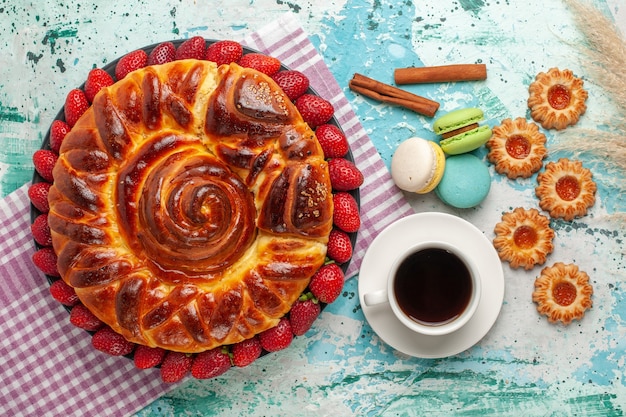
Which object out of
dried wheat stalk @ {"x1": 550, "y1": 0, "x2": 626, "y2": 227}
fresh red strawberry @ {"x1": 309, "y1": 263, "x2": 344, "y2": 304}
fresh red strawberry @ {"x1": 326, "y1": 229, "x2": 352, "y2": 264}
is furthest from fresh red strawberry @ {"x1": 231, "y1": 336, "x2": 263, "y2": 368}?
dried wheat stalk @ {"x1": 550, "y1": 0, "x2": 626, "y2": 227}

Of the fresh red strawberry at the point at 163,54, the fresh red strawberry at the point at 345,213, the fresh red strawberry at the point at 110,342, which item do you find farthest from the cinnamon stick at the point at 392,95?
the fresh red strawberry at the point at 110,342

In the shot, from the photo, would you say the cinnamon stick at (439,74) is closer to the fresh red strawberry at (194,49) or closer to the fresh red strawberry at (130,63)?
the fresh red strawberry at (194,49)

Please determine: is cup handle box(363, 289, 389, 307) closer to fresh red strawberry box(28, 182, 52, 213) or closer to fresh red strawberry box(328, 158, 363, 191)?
fresh red strawberry box(328, 158, 363, 191)

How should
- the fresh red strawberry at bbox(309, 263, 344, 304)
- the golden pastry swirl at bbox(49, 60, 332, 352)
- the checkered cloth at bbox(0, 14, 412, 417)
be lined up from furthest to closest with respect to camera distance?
the checkered cloth at bbox(0, 14, 412, 417)
the fresh red strawberry at bbox(309, 263, 344, 304)
the golden pastry swirl at bbox(49, 60, 332, 352)

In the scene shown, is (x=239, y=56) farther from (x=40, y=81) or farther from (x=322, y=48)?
(x=40, y=81)

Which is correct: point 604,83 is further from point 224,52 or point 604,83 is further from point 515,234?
point 224,52

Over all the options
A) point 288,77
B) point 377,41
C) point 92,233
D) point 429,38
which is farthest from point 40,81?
point 429,38

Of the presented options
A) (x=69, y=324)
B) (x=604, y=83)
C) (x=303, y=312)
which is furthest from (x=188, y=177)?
(x=604, y=83)

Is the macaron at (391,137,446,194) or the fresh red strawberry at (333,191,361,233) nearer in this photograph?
the fresh red strawberry at (333,191,361,233)
